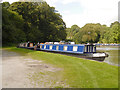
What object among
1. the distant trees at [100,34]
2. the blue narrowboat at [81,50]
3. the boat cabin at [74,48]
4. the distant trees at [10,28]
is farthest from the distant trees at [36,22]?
the blue narrowboat at [81,50]

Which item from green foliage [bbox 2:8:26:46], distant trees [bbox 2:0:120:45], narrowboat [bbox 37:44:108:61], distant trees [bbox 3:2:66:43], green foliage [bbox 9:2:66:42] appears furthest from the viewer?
green foliage [bbox 9:2:66:42]

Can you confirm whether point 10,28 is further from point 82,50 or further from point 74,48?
point 82,50

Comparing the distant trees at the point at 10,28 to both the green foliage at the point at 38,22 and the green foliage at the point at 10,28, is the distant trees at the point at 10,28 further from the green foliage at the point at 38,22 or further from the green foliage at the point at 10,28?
the green foliage at the point at 38,22

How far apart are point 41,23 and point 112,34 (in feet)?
111

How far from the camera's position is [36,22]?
5338 centimetres

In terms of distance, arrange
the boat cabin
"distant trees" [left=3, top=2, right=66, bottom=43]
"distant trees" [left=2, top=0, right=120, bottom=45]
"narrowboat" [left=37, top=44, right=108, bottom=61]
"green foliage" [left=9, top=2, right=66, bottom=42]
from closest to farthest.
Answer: "narrowboat" [left=37, top=44, right=108, bottom=61] → the boat cabin → "distant trees" [left=2, top=0, right=120, bottom=45] → "distant trees" [left=3, top=2, right=66, bottom=43] → "green foliage" [left=9, top=2, right=66, bottom=42]

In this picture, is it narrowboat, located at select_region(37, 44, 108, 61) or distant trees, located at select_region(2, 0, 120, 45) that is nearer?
narrowboat, located at select_region(37, 44, 108, 61)

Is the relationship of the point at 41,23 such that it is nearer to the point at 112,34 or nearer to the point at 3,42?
the point at 3,42

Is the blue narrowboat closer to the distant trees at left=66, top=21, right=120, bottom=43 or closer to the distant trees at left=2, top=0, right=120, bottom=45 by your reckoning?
the distant trees at left=2, top=0, right=120, bottom=45

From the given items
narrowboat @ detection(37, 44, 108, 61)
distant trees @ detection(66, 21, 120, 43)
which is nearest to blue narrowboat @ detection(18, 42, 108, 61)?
narrowboat @ detection(37, 44, 108, 61)

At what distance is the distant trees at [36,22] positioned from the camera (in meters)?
48.0

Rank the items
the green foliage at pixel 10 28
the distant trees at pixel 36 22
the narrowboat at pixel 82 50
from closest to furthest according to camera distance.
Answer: the narrowboat at pixel 82 50 < the green foliage at pixel 10 28 < the distant trees at pixel 36 22

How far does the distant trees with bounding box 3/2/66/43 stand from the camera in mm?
48000

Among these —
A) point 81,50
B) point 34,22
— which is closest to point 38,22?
point 34,22
